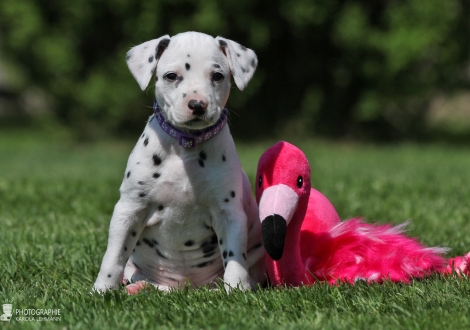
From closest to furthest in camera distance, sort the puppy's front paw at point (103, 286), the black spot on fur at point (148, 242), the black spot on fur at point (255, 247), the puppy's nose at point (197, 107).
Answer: the puppy's nose at point (197, 107)
the puppy's front paw at point (103, 286)
the black spot on fur at point (148, 242)
the black spot on fur at point (255, 247)

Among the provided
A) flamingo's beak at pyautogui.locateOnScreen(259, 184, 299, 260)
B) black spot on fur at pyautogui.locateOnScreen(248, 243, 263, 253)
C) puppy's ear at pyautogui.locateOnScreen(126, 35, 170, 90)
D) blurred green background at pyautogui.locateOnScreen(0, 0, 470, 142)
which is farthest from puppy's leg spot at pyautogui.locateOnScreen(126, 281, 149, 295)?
blurred green background at pyautogui.locateOnScreen(0, 0, 470, 142)

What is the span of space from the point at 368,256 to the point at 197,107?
1.41 m

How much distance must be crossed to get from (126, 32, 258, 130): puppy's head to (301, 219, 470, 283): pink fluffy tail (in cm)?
110

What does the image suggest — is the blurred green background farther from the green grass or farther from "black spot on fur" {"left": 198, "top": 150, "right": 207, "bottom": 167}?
"black spot on fur" {"left": 198, "top": 150, "right": 207, "bottom": 167}

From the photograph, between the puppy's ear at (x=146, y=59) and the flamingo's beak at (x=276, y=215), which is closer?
the flamingo's beak at (x=276, y=215)

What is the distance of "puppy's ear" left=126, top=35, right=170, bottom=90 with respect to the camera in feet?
13.2

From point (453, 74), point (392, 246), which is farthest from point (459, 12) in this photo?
point (392, 246)

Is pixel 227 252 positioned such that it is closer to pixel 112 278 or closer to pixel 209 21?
pixel 112 278

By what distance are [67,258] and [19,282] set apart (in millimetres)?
607

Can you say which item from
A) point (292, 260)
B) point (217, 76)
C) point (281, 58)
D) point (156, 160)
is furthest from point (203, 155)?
point (281, 58)

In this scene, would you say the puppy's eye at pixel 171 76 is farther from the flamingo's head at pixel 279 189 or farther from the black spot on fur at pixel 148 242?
the black spot on fur at pixel 148 242

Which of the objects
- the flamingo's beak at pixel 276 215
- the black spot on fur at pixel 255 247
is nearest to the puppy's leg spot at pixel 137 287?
the black spot on fur at pixel 255 247

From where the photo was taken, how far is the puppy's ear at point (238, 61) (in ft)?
13.4

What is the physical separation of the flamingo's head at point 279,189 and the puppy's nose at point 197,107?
57 cm
